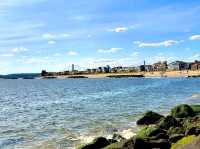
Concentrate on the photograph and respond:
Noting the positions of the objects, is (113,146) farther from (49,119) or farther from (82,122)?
(49,119)

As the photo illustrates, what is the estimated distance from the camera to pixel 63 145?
27.3 metres

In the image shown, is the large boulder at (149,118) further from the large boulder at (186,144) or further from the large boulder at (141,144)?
the large boulder at (186,144)

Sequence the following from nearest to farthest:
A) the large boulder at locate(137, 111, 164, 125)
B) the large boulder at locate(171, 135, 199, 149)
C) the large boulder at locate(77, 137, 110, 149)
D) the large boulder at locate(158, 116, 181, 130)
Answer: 1. the large boulder at locate(171, 135, 199, 149)
2. the large boulder at locate(77, 137, 110, 149)
3. the large boulder at locate(158, 116, 181, 130)
4. the large boulder at locate(137, 111, 164, 125)

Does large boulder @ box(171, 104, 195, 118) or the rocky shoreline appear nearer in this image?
the rocky shoreline

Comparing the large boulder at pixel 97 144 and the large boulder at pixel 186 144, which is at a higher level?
the large boulder at pixel 186 144

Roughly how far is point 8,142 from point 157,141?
13655 mm

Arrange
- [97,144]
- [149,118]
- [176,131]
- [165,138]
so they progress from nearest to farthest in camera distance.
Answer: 1. [97,144]
2. [165,138]
3. [176,131]
4. [149,118]

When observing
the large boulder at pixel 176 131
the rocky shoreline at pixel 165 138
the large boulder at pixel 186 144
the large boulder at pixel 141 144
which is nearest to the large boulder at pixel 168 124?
the rocky shoreline at pixel 165 138

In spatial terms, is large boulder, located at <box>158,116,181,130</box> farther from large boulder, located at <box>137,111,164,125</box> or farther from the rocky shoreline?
→ large boulder, located at <box>137,111,164,125</box>

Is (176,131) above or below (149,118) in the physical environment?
above

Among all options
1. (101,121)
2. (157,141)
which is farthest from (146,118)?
(157,141)

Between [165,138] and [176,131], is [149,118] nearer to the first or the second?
[176,131]

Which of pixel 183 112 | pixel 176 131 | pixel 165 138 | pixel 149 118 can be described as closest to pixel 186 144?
pixel 165 138

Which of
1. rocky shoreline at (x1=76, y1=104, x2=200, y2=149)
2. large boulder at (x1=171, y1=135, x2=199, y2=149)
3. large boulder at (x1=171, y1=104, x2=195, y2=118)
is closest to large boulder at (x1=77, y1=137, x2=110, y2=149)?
rocky shoreline at (x1=76, y1=104, x2=200, y2=149)
